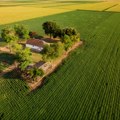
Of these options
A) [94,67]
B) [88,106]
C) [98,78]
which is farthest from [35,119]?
[94,67]

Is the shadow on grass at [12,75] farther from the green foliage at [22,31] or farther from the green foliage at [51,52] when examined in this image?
the green foliage at [22,31]

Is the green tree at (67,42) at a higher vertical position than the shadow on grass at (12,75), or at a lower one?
higher

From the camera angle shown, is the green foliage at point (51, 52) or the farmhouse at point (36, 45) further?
the farmhouse at point (36, 45)

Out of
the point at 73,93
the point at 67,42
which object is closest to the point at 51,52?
the point at 67,42

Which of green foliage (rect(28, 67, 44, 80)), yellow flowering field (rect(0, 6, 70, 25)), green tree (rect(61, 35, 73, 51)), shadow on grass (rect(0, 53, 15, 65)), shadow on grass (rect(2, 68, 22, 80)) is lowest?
yellow flowering field (rect(0, 6, 70, 25))

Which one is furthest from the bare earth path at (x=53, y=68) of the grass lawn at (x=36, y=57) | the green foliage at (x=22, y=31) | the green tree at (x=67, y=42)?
the green foliage at (x=22, y=31)

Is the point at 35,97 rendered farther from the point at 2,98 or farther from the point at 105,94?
the point at 105,94

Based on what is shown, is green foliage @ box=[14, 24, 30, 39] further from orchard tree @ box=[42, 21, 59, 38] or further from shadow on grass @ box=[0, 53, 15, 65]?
shadow on grass @ box=[0, 53, 15, 65]

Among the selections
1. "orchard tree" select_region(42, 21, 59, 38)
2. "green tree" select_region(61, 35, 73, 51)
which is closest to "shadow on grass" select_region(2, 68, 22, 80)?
"green tree" select_region(61, 35, 73, 51)

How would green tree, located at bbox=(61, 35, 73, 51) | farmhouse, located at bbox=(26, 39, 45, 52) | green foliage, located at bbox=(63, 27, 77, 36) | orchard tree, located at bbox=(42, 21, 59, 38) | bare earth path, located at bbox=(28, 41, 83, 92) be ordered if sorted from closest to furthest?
bare earth path, located at bbox=(28, 41, 83, 92), green tree, located at bbox=(61, 35, 73, 51), farmhouse, located at bbox=(26, 39, 45, 52), green foliage, located at bbox=(63, 27, 77, 36), orchard tree, located at bbox=(42, 21, 59, 38)
